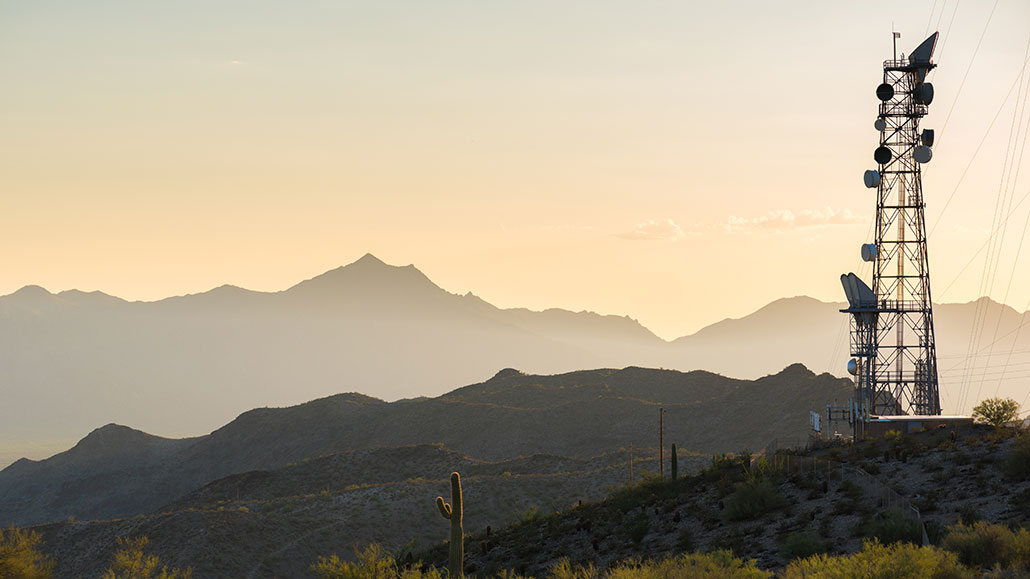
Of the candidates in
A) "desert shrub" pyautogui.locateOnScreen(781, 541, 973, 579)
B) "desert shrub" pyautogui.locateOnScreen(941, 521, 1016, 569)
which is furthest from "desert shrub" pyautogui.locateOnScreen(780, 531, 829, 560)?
"desert shrub" pyautogui.locateOnScreen(781, 541, 973, 579)

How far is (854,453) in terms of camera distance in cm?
4831

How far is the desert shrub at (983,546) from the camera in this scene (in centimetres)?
2600

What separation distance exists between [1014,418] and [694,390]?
87.8m

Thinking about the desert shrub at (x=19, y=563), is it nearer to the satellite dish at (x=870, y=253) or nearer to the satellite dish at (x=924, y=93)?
the satellite dish at (x=870, y=253)

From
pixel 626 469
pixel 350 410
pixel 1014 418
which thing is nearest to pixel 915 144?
pixel 1014 418

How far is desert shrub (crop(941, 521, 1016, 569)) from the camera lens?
1024 inches

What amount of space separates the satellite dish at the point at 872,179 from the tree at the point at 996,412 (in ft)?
61.4

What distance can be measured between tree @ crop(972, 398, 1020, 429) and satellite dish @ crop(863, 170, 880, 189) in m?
18.7

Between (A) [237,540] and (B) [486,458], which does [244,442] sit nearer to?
(B) [486,458]

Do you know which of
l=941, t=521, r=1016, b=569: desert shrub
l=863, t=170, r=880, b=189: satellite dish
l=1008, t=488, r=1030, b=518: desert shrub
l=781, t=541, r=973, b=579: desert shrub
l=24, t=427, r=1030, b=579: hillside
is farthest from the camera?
l=863, t=170, r=880, b=189: satellite dish

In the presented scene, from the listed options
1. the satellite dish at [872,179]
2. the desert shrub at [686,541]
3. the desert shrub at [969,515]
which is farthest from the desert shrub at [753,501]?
the satellite dish at [872,179]

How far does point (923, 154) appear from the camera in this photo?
64.7 m

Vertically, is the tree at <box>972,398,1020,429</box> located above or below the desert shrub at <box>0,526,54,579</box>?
above

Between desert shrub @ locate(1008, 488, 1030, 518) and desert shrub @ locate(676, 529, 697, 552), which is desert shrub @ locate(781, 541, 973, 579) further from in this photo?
desert shrub @ locate(676, 529, 697, 552)
